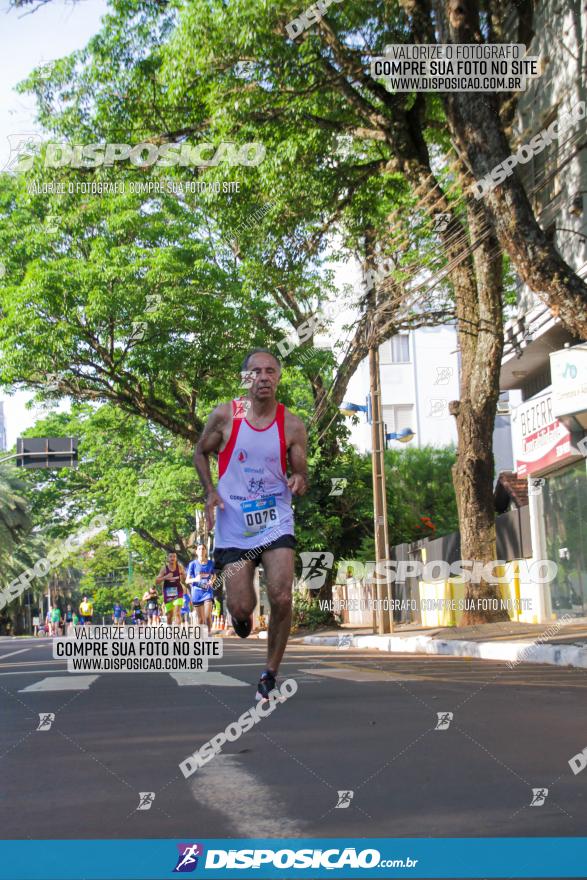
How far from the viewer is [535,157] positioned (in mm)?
21219

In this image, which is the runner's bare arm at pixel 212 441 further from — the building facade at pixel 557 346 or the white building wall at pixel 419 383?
the white building wall at pixel 419 383

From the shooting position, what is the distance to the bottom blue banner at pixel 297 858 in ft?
9.68

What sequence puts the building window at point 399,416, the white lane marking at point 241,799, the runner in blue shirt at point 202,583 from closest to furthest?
the white lane marking at point 241,799
the runner in blue shirt at point 202,583
the building window at point 399,416

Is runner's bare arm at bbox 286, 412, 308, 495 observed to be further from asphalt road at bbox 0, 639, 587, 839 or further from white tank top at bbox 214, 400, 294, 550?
asphalt road at bbox 0, 639, 587, 839

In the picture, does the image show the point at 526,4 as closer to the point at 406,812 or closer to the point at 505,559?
the point at 505,559

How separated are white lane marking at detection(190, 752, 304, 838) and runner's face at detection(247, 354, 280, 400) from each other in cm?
239

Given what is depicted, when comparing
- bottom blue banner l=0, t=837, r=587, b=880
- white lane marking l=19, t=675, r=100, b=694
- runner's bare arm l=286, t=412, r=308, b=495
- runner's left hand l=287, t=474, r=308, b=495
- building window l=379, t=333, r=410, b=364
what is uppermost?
building window l=379, t=333, r=410, b=364

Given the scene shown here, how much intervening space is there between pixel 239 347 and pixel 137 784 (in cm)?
2360

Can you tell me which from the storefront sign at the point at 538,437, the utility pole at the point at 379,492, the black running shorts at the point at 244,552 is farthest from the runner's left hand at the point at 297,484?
the utility pole at the point at 379,492

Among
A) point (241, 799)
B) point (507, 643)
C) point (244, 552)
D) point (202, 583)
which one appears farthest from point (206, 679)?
point (202, 583)

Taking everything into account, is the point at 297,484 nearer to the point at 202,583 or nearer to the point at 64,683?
the point at 64,683

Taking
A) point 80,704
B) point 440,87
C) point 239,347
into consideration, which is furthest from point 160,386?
point 80,704

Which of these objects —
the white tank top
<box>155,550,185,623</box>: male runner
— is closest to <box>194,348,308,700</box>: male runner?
the white tank top

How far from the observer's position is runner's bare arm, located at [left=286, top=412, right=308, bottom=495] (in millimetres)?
6555
